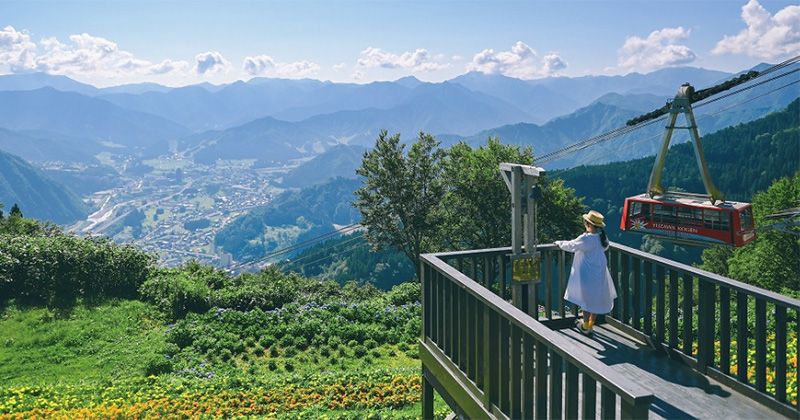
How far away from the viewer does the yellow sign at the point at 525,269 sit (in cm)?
714

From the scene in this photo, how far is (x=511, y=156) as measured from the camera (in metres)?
34.6

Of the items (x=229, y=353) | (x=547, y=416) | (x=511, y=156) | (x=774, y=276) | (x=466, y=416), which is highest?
(x=511, y=156)

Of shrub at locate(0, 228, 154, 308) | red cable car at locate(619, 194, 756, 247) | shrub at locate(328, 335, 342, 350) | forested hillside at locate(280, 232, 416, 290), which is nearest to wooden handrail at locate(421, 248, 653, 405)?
red cable car at locate(619, 194, 756, 247)

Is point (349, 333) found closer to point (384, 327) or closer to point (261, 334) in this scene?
point (384, 327)

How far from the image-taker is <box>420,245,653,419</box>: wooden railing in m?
3.84

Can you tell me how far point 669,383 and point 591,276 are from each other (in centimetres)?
147

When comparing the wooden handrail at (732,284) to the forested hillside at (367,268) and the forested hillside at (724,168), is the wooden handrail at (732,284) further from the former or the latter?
the forested hillside at (724,168)

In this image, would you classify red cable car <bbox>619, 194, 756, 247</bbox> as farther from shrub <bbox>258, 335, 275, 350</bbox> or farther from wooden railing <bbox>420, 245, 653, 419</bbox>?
shrub <bbox>258, 335, 275, 350</bbox>

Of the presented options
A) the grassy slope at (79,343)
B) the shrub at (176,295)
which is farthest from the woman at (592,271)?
the shrub at (176,295)

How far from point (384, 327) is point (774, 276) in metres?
28.9

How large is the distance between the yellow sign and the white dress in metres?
0.38

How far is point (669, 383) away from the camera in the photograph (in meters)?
6.03

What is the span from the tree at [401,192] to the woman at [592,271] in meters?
25.8

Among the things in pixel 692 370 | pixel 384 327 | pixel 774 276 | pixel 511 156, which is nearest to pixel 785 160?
pixel 774 276
